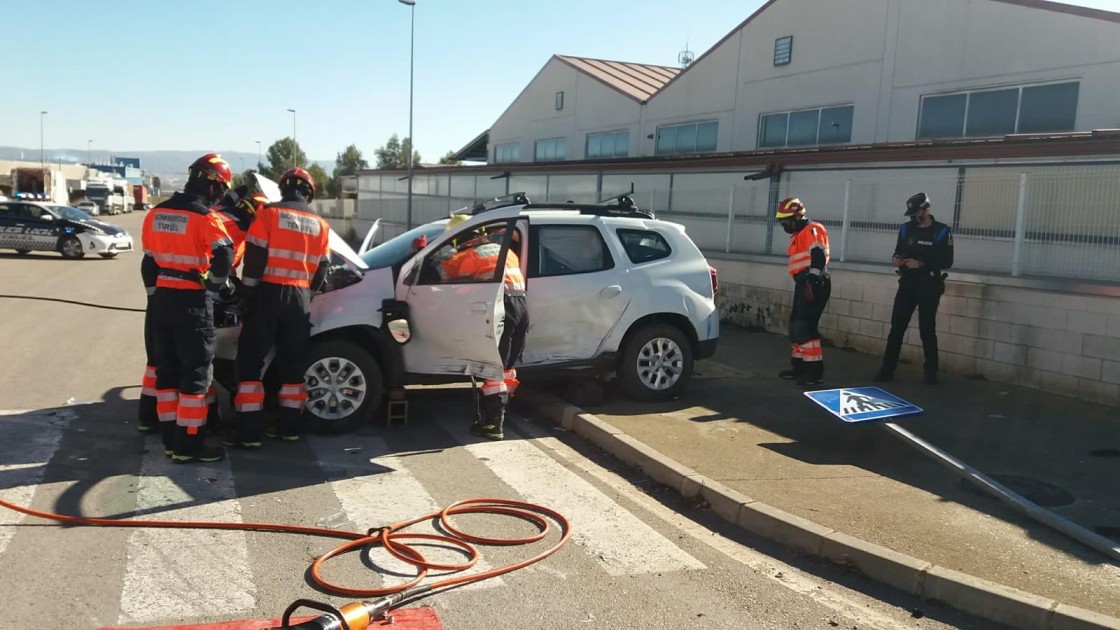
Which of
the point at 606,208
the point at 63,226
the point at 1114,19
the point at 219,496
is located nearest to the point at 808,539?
the point at 219,496

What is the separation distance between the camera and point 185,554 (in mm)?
4281

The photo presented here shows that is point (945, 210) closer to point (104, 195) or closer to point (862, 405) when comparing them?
point (862, 405)

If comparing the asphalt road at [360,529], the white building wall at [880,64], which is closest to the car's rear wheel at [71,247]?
the white building wall at [880,64]

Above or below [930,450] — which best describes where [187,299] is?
above

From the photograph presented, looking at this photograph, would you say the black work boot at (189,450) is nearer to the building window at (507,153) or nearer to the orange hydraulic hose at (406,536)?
the orange hydraulic hose at (406,536)

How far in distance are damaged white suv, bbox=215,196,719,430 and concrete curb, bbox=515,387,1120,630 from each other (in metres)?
1.45

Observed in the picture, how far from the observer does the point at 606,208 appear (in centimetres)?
834

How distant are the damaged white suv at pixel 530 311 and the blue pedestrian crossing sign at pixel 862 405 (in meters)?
1.85

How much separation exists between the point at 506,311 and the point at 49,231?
22.6m

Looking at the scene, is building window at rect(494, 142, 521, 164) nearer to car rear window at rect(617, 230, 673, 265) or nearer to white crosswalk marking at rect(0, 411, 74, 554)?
car rear window at rect(617, 230, 673, 265)

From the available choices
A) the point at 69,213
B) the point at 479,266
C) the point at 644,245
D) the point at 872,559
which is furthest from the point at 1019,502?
the point at 69,213

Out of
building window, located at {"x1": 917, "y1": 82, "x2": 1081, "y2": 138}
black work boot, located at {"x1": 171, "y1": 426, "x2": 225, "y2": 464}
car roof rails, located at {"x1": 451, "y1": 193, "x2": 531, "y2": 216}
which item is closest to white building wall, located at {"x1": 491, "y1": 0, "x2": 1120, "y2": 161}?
building window, located at {"x1": 917, "y1": 82, "x2": 1081, "y2": 138}

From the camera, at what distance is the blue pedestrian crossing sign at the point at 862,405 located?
20.9 feet

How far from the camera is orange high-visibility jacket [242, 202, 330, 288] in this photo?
611 cm
